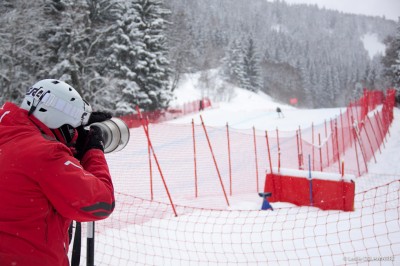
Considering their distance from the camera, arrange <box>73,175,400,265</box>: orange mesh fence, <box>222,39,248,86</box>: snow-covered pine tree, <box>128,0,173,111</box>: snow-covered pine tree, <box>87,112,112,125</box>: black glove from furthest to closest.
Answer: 1. <box>222,39,248,86</box>: snow-covered pine tree
2. <box>128,0,173,111</box>: snow-covered pine tree
3. <box>73,175,400,265</box>: orange mesh fence
4. <box>87,112,112,125</box>: black glove

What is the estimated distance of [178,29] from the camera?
166 feet

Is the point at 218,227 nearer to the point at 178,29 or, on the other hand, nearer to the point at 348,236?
the point at 348,236

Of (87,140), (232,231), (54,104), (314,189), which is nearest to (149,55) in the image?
(314,189)

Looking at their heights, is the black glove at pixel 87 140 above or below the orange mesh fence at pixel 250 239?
above

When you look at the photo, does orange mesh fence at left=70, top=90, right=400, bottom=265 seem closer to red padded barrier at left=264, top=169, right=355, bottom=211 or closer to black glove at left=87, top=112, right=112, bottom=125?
red padded barrier at left=264, top=169, right=355, bottom=211

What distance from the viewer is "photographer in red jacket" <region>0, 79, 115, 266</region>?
5.54 feet

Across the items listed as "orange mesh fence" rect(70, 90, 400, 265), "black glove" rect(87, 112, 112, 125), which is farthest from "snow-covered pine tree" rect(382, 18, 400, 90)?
"black glove" rect(87, 112, 112, 125)

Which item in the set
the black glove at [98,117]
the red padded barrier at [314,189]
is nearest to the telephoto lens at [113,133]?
the black glove at [98,117]

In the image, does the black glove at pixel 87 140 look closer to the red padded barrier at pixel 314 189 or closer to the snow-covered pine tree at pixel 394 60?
the red padded barrier at pixel 314 189

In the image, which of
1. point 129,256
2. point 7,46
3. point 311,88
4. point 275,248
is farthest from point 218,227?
point 311,88

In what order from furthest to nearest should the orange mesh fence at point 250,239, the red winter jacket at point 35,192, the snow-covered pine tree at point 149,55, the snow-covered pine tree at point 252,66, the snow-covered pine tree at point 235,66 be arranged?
the snow-covered pine tree at point 252,66
the snow-covered pine tree at point 235,66
the snow-covered pine tree at point 149,55
the orange mesh fence at point 250,239
the red winter jacket at point 35,192

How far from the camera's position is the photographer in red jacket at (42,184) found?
1688 mm

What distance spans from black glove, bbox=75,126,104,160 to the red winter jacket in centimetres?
24

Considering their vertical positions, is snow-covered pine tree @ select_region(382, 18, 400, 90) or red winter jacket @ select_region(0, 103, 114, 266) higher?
red winter jacket @ select_region(0, 103, 114, 266)
